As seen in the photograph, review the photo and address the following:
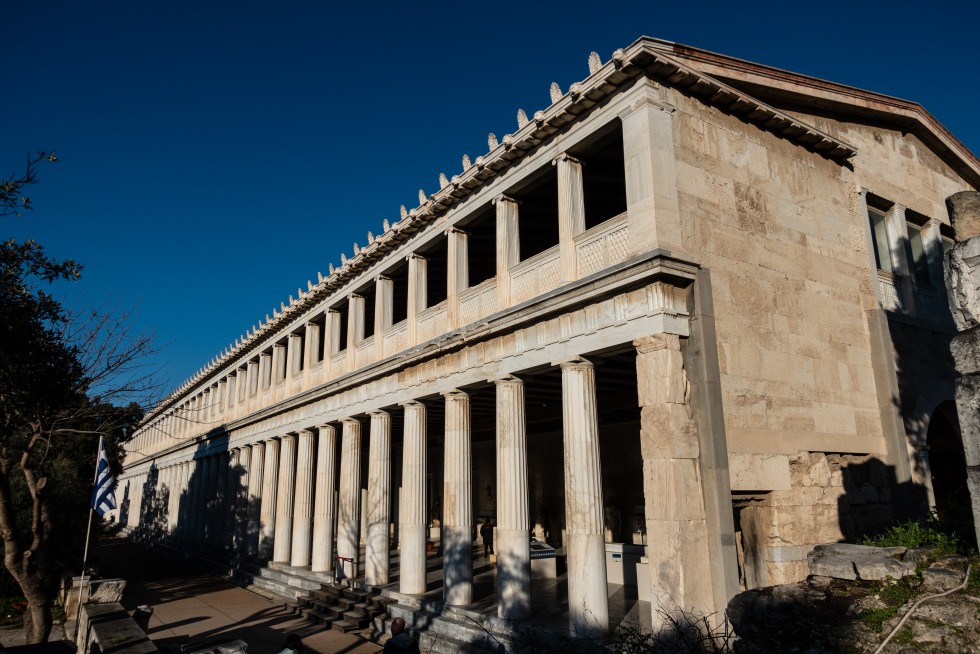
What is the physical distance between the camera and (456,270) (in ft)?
56.2

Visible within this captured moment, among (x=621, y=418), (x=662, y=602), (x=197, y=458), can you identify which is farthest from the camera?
(x=197, y=458)

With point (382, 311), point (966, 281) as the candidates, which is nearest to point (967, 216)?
point (966, 281)

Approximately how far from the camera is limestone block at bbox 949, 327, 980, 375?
6.16 meters

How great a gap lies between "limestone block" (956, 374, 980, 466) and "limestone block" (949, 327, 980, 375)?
8 centimetres

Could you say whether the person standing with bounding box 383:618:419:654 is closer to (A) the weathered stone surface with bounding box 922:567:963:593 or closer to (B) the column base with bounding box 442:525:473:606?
(B) the column base with bounding box 442:525:473:606

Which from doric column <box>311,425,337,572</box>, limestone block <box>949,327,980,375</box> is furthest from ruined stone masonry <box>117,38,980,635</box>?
doric column <box>311,425,337,572</box>

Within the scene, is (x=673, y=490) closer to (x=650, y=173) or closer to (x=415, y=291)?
(x=650, y=173)

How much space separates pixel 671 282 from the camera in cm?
1143

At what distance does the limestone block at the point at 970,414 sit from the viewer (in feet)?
19.6

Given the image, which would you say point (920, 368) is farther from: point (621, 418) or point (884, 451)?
point (621, 418)

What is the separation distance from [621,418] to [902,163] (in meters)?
10.0

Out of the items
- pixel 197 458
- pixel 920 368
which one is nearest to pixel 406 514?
pixel 920 368

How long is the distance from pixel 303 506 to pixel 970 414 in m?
23.0

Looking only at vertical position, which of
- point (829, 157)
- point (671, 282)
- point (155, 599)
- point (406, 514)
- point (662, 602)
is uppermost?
point (829, 157)
